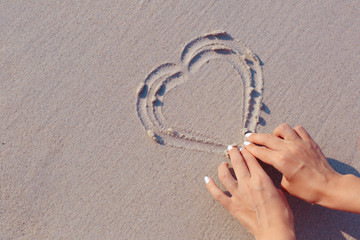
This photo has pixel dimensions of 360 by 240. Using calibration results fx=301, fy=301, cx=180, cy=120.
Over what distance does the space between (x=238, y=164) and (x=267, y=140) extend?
0.75ft

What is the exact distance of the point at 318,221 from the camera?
1.88m

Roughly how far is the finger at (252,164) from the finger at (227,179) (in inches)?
4.8

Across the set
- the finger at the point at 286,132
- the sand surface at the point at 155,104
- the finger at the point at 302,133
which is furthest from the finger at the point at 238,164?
the finger at the point at 302,133

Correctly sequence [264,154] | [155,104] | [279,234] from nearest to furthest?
1. [279,234]
2. [264,154]
3. [155,104]

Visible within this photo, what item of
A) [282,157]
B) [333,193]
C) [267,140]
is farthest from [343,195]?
[267,140]

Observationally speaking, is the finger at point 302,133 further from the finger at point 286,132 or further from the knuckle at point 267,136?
the knuckle at point 267,136

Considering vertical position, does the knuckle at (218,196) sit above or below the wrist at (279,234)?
above

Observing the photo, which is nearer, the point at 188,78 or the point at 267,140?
the point at 267,140

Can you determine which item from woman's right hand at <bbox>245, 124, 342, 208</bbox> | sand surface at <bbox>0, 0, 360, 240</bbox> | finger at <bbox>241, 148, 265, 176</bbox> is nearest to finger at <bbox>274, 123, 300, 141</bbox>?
woman's right hand at <bbox>245, 124, 342, 208</bbox>

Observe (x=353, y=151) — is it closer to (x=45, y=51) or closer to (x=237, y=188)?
(x=237, y=188)

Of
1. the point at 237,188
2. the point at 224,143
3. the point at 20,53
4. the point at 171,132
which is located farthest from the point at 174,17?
the point at 237,188

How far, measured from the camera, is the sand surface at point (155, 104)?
186cm

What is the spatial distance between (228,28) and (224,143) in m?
0.79

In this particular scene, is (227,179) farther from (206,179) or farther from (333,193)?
(333,193)
